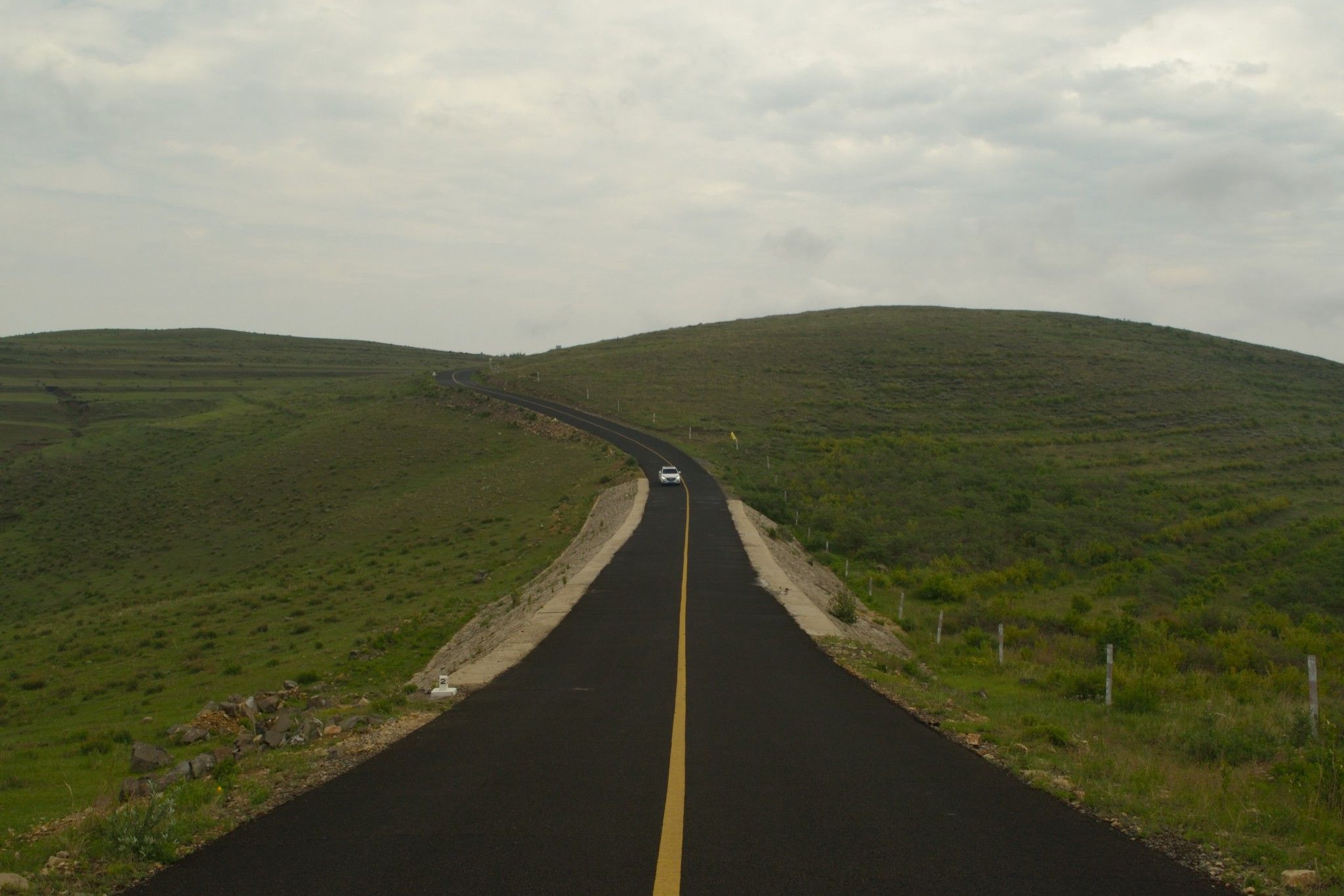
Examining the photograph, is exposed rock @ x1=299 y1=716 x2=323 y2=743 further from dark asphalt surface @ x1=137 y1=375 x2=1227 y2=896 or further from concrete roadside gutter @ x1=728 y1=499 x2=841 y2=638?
concrete roadside gutter @ x1=728 y1=499 x2=841 y2=638

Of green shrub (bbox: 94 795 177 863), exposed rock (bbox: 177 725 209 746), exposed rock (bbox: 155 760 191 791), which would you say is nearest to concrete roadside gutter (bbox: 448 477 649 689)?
exposed rock (bbox: 155 760 191 791)

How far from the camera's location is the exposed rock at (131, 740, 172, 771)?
448 inches

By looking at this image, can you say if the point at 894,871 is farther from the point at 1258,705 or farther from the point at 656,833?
the point at 1258,705

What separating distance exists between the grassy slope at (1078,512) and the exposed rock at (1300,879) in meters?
0.32

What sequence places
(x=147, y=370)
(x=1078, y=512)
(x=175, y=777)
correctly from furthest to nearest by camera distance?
(x=147, y=370), (x=1078, y=512), (x=175, y=777)

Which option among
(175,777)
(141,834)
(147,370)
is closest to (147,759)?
(175,777)

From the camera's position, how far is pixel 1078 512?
4228 centimetres

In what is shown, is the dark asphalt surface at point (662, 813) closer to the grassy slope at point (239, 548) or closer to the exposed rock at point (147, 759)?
the exposed rock at point (147, 759)

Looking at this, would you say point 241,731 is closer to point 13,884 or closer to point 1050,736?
point 13,884

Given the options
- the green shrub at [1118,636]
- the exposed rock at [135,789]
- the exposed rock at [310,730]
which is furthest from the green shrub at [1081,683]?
the exposed rock at [135,789]

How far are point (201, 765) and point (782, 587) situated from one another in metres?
14.3

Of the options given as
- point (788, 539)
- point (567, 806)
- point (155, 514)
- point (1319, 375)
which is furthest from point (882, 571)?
point (1319, 375)

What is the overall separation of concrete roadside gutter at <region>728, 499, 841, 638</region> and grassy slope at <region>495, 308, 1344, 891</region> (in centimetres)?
201

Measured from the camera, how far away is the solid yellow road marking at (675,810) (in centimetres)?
562
